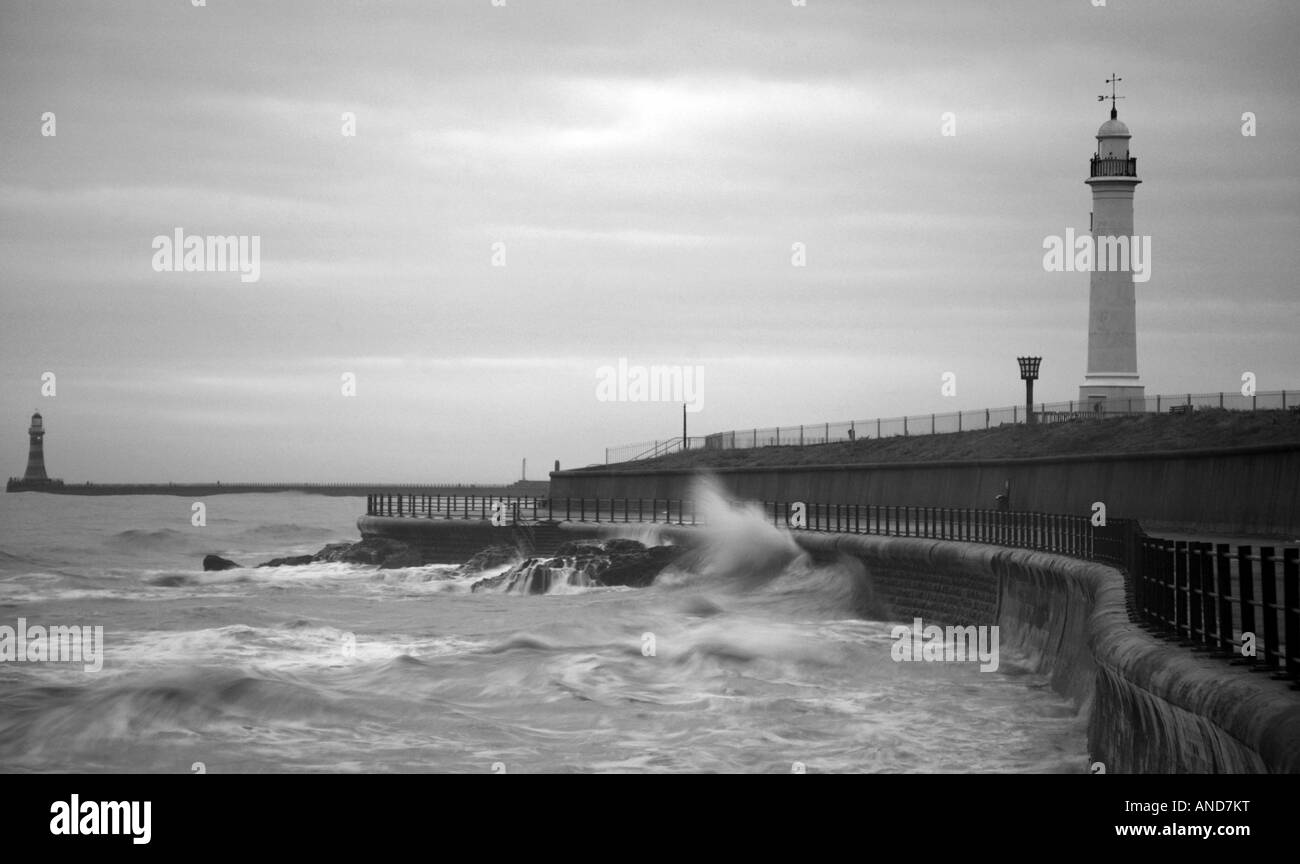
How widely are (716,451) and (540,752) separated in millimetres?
59488

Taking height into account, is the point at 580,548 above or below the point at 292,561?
above

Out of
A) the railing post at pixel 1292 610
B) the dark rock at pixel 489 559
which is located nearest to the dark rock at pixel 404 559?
the dark rock at pixel 489 559

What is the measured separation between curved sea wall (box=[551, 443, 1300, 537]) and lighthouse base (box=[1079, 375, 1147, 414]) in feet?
43.6

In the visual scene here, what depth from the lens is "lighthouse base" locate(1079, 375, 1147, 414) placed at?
61.7m

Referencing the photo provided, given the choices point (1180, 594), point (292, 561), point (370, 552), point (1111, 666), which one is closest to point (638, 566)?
point (370, 552)

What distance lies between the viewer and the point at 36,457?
178375 millimetres

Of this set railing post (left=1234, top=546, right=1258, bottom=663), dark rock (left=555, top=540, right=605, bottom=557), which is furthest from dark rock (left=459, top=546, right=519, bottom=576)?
railing post (left=1234, top=546, right=1258, bottom=663)

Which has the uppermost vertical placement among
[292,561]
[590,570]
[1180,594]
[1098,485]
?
[1098,485]

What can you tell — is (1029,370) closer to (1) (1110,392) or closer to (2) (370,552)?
(1) (1110,392)

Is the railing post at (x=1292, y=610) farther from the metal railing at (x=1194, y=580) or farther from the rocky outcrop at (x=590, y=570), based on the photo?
the rocky outcrop at (x=590, y=570)

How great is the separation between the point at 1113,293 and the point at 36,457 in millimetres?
143642

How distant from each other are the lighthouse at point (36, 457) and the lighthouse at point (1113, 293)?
442 ft
